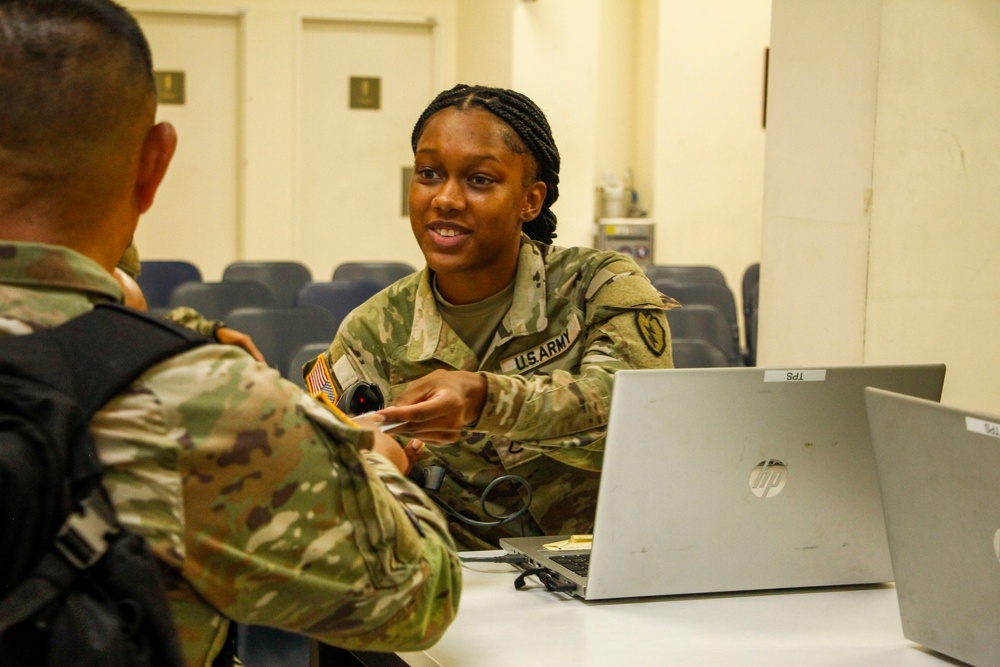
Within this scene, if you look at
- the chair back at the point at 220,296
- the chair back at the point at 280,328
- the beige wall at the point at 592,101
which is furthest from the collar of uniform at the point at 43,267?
the beige wall at the point at 592,101

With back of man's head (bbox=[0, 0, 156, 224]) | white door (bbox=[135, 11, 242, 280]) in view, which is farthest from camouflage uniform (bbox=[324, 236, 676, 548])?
white door (bbox=[135, 11, 242, 280])

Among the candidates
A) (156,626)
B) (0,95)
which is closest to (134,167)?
(0,95)

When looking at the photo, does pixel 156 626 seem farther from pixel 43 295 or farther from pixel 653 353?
pixel 653 353

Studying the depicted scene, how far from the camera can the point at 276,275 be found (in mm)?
6223

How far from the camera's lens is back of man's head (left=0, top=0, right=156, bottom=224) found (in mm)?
913

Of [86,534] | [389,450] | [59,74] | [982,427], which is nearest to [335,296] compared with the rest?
[389,450]

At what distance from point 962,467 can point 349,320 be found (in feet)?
3.85

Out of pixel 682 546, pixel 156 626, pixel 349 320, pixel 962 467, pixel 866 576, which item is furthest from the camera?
pixel 349 320

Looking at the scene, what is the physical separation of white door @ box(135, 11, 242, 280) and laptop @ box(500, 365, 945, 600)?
708cm

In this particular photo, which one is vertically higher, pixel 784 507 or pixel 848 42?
pixel 848 42

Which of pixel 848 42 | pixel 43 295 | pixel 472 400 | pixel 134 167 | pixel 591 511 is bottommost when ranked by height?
pixel 591 511

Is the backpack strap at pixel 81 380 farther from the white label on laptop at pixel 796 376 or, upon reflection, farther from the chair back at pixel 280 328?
the chair back at pixel 280 328

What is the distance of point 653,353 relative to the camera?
6.51 ft

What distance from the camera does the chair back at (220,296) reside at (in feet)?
15.9
